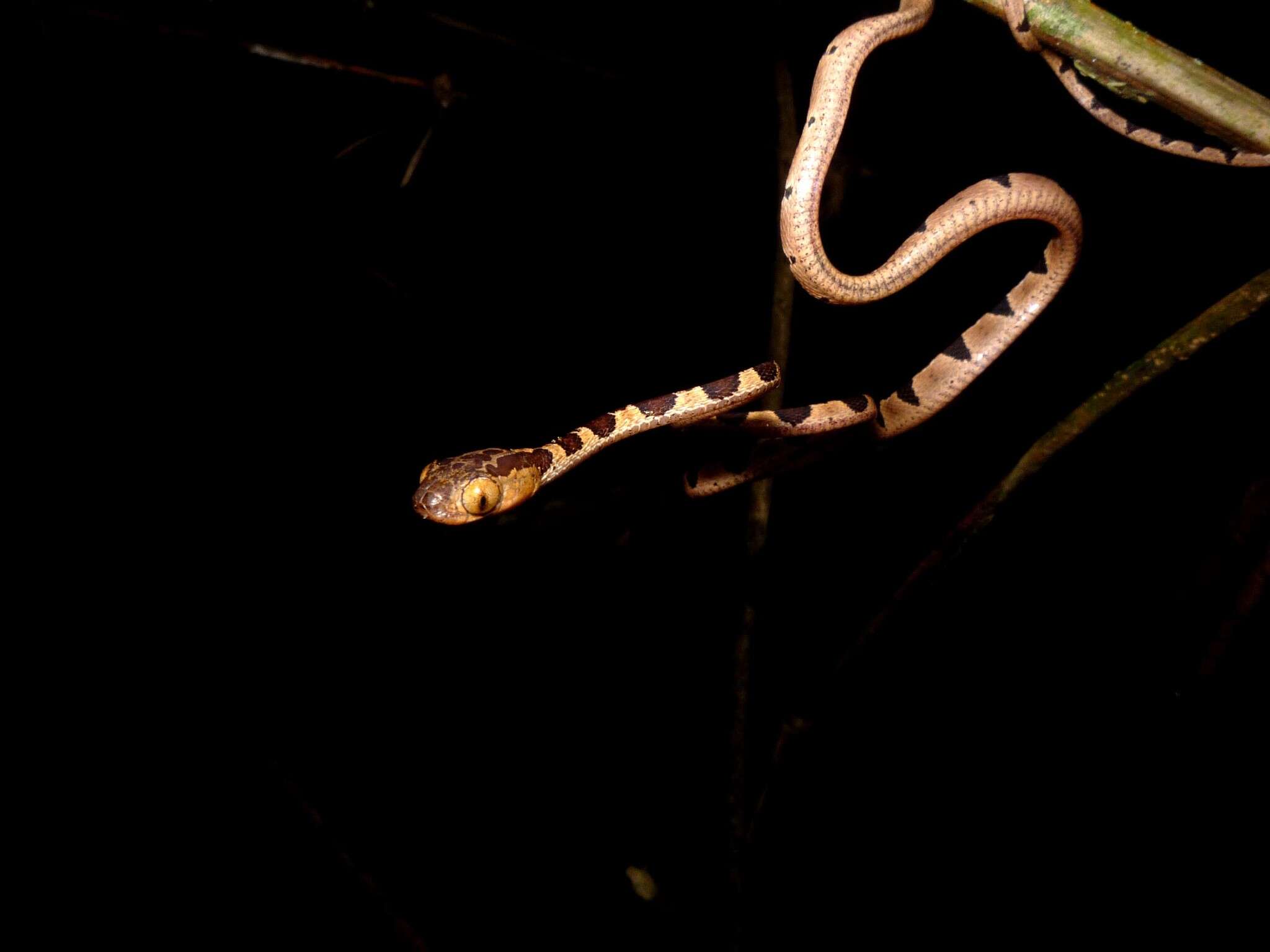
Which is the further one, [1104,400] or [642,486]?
[642,486]

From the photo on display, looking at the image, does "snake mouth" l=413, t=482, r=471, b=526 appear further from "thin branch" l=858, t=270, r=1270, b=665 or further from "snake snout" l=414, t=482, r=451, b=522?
"thin branch" l=858, t=270, r=1270, b=665

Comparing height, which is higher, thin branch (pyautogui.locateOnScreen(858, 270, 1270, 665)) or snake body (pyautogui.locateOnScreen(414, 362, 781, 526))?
thin branch (pyautogui.locateOnScreen(858, 270, 1270, 665))

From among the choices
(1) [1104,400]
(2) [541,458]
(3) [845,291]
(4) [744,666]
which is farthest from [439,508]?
(1) [1104,400]

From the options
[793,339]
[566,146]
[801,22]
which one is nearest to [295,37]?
[566,146]

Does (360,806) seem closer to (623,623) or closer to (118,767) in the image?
(118,767)

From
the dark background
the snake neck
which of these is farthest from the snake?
the dark background

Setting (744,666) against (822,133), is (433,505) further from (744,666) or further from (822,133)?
(822,133)

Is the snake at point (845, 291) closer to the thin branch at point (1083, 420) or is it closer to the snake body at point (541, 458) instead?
the snake body at point (541, 458)
